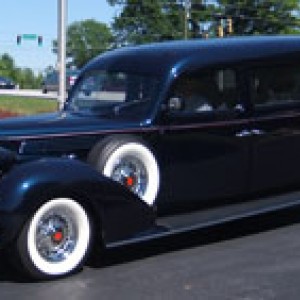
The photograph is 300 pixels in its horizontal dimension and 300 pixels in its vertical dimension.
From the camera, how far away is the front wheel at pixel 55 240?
6117 millimetres

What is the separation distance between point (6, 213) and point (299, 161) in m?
3.37

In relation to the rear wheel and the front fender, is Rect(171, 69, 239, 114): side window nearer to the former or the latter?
the rear wheel

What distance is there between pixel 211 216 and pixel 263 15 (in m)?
69.0

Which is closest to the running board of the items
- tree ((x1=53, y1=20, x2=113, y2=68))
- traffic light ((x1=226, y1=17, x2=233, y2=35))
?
traffic light ((x1=226, y1=17, x2=233, y2=35))

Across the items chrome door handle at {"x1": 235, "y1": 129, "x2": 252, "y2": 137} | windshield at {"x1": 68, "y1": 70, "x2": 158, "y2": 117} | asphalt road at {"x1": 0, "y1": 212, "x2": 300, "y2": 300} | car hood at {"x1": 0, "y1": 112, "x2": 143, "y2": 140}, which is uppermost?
windshield at {"x1": 68, "y1": 70, "x2": 158, "y2": 117}

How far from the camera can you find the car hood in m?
6.72

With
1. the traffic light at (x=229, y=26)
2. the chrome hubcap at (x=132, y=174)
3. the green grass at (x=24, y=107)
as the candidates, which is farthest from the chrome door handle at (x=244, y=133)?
the traffic light at (x=229, y=26)

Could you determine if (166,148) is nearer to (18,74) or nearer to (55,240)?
(55,240)

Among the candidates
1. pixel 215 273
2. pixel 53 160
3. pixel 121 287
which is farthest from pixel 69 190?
pixel 215 273

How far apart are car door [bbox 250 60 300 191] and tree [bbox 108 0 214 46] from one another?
65.2 meters

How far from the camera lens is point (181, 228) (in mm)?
6883

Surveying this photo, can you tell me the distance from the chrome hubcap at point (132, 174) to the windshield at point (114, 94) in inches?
20.9

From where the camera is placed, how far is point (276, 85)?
8.14m

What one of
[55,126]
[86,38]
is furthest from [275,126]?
[86,38]
